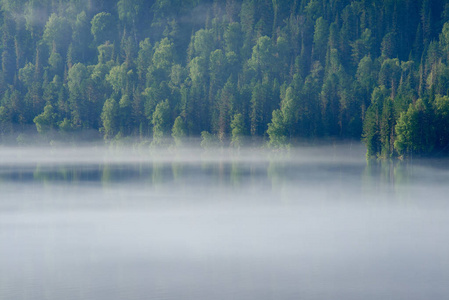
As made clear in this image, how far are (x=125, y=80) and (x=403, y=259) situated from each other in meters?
165

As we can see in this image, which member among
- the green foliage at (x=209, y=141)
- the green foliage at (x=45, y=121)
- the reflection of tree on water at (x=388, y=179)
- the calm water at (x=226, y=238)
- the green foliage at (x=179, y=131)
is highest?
the green foliage at (x=45, y=121)

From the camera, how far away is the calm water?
32406 mm

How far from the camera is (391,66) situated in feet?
592

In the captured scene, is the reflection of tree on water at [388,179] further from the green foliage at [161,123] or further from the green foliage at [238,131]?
the green foliage at [161,123]

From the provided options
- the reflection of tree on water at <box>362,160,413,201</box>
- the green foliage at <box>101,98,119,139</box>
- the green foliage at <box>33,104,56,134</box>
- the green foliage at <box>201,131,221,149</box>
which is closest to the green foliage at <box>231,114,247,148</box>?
the green foliage at <box>201,131,221,149</box>

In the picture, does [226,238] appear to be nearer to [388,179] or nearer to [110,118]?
[388,179]

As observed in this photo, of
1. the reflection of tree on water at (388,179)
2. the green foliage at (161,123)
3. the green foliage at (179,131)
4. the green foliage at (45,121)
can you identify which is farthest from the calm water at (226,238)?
the green foliage at (45,121)

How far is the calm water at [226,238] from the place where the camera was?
32.4 m

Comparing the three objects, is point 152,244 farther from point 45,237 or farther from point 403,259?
point 403,259

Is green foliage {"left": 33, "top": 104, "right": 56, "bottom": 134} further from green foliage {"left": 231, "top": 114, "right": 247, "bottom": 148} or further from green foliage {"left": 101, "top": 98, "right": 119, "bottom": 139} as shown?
green foliage {"left": 231, "top": 114, "right": 247, "bottom": 148}

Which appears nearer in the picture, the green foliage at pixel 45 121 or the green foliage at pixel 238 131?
the green foliage at pixel 238 131

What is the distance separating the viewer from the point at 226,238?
43.9 m

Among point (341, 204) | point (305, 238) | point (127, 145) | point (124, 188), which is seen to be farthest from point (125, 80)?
point (305, 238)

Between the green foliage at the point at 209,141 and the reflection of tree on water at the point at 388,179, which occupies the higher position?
the green foliage at the point at 209,141
